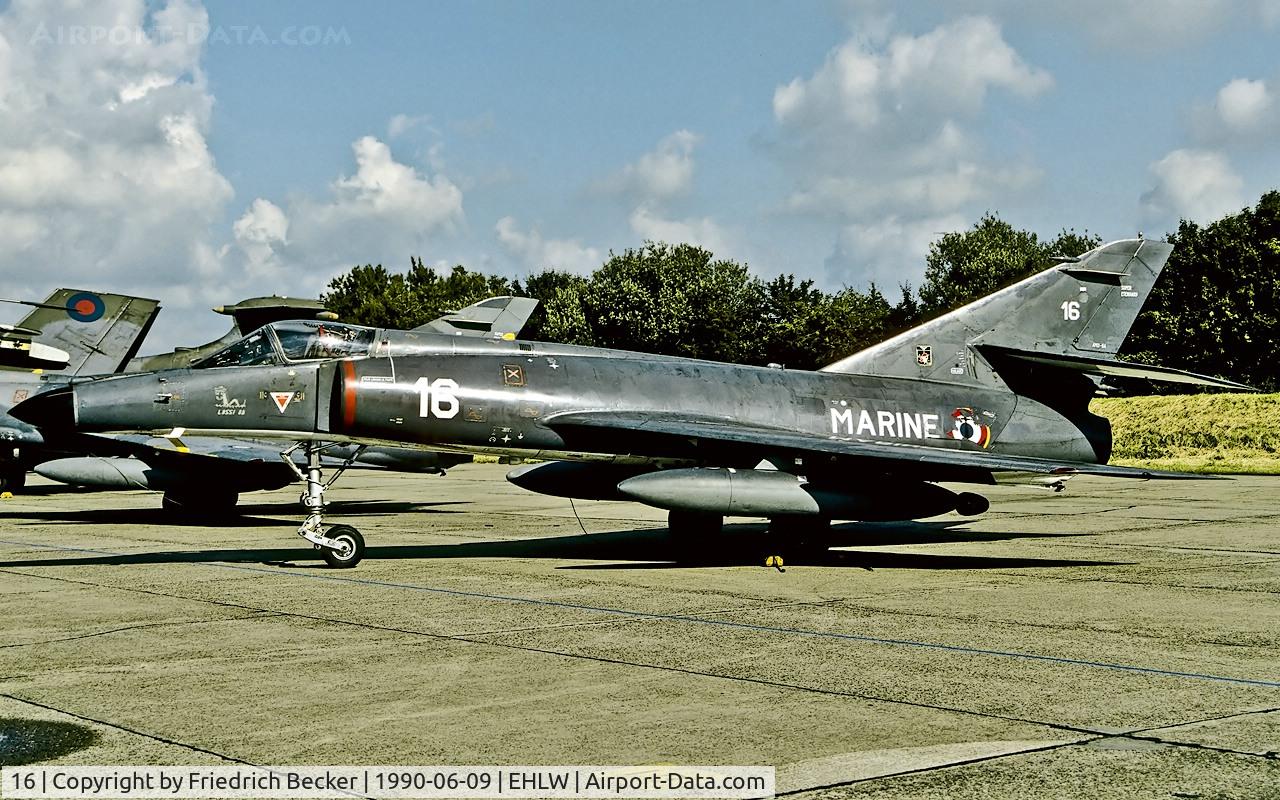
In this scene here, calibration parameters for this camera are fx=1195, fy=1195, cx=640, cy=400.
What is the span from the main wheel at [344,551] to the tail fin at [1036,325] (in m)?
7.00

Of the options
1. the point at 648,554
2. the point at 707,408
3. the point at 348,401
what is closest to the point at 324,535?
the point at 348,401

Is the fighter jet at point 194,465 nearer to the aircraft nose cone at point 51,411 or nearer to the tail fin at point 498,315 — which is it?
the tail fin at point 498,315

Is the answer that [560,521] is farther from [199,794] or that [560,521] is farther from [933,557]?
[199,794]

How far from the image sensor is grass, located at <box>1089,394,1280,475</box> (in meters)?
41.1

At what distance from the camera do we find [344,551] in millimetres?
13945

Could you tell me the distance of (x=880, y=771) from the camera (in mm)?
5441

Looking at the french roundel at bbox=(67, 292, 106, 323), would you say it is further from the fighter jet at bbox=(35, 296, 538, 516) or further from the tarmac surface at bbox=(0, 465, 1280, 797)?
the tarmac surface at bbox=(0, 465, 1280, 797)

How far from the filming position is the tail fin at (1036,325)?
17.0 meters

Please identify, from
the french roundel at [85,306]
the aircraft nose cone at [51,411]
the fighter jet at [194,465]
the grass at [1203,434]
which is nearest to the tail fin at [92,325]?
the french roundel at [85,306]

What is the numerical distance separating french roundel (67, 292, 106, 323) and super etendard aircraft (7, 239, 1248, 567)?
Result: 11899mm

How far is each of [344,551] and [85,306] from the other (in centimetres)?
1523

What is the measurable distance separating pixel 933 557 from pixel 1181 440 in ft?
108

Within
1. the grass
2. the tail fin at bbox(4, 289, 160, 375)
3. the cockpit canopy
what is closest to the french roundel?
the tail fin at bbox(4, 289, 160, 375)

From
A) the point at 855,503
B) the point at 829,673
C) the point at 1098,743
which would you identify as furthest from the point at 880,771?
the point at 855,503
